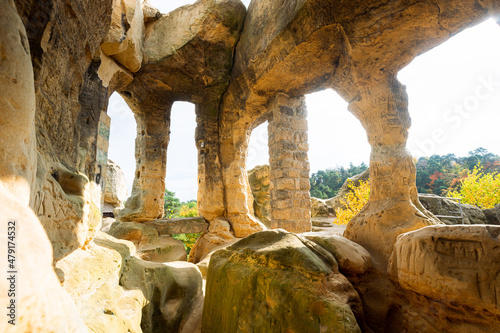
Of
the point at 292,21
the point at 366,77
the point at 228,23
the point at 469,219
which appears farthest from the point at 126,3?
the point at 469,219

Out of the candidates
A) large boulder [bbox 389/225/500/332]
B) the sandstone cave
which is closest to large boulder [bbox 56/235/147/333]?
the sandstone cave

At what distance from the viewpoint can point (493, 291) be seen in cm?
117

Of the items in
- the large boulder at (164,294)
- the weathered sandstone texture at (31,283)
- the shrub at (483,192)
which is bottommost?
the large boulder at (164,294)

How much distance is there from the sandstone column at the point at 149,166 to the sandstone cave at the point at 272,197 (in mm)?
951

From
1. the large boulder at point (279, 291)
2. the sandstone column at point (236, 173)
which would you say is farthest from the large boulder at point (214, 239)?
the large boulder at point (279, 291)

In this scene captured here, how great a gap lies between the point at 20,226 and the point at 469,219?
7.83m

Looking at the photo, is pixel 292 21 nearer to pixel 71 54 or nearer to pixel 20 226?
pixel 71 54

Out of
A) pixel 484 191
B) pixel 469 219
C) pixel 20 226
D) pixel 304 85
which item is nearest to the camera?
pixel 20 226

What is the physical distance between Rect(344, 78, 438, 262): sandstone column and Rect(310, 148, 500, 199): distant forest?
39.4ft

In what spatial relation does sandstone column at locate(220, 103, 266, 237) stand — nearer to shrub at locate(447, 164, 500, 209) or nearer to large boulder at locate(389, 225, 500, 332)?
large boulder at locate(389, 225, 500, 332)

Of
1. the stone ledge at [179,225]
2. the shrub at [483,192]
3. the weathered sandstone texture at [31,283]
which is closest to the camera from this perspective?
the weathered sandstone texture at [31,283]

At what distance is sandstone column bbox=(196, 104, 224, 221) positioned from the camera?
5.28m

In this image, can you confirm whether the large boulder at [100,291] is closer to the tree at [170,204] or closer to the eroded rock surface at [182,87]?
the eroded rock surface at [182,87]

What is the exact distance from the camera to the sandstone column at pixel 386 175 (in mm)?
2246
